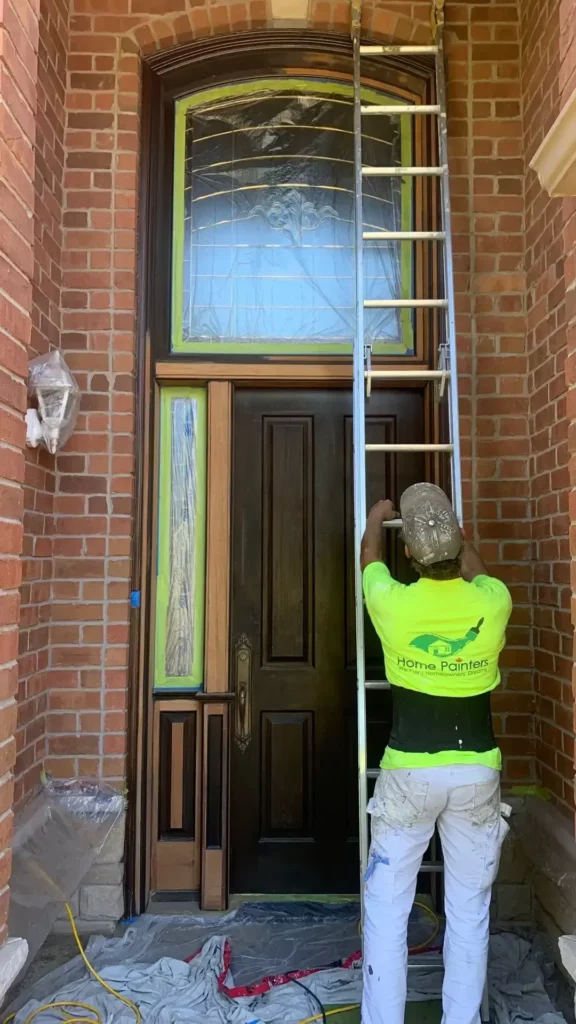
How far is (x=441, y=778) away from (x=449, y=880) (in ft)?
1.14

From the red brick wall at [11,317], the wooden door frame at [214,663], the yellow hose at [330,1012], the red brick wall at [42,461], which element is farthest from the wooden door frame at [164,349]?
the red brick wall at [11,317]

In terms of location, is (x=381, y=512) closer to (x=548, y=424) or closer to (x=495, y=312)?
(x=548, y=424)

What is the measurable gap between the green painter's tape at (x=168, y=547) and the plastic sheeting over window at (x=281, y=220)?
1.00 feet

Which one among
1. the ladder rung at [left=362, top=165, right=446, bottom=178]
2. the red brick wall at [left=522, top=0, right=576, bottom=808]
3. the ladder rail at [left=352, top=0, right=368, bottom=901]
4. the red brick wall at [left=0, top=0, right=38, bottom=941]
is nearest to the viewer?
the red brick wall at [left=0, top=0, right=38, bottom=941]

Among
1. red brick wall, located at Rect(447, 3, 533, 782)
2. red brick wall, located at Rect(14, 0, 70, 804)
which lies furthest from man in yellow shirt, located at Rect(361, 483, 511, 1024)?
red brick wall, located at Rect(14, 0, 70, 804)

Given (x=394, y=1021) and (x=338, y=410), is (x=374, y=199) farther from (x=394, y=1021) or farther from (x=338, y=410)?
(x=394, y=1021)

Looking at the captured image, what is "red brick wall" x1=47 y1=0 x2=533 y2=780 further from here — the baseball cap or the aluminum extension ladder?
the baseball cap

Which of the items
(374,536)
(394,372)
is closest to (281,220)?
(394,372)

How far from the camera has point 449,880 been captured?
83.5 inches

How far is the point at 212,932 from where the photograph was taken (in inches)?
113

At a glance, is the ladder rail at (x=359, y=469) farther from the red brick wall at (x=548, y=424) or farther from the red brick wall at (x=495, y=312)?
the red brick wall at (x=548, y=424)

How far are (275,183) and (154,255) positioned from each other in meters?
0.70

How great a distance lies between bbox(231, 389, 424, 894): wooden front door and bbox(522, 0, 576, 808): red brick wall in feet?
1.95

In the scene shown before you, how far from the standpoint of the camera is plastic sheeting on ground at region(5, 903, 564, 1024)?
2.37 metres
